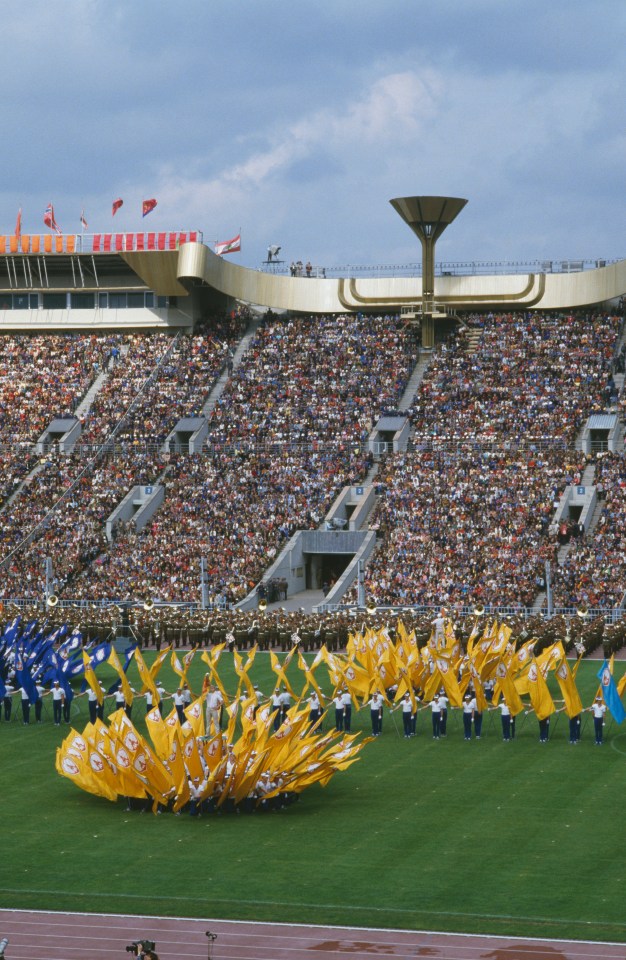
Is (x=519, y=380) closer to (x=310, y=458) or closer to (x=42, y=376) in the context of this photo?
(x=310, y=458)

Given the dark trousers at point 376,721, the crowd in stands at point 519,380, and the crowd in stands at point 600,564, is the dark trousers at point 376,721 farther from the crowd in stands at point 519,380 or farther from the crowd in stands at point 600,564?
the crowd in stands at point 519,380

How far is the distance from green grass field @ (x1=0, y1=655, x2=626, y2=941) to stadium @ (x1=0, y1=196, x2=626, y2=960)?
0.06m

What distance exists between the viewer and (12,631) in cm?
3272

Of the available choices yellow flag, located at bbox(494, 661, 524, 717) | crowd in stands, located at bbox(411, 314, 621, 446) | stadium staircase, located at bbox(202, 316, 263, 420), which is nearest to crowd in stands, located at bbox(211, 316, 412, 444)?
stadium staircase, located at bbox(202, 316, 263, 420)

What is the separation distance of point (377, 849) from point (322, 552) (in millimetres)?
28300

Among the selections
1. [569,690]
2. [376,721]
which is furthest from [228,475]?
[569,690]

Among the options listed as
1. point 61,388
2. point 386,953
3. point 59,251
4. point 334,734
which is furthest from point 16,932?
point 59,251

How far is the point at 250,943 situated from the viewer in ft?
51.1

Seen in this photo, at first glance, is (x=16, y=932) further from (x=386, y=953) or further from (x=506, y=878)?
(x=506, y=878)

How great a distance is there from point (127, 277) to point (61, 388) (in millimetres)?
6786

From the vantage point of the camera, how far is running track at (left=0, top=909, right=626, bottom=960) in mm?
15086

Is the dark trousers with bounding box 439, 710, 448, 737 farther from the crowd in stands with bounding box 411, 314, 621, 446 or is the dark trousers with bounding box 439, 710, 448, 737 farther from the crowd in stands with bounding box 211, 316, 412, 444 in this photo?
the crowd in stands with bounding box 211, 316, 412, 444

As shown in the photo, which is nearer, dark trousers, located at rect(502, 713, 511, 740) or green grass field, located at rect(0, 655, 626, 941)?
green grass field, located at rect(0, 655, 626, 941)

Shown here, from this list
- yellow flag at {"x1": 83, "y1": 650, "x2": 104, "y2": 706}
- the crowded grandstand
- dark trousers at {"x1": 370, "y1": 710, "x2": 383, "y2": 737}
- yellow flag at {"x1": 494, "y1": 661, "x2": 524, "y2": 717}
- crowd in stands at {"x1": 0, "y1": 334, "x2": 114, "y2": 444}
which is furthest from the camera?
crowd in stands at {"x1": 0, "y1": 334, "x2": 114, "y2": 444}
